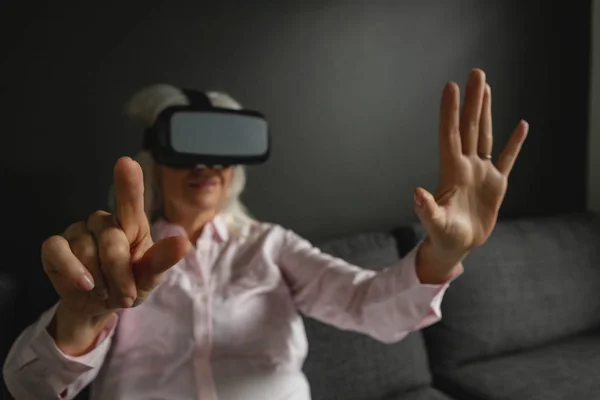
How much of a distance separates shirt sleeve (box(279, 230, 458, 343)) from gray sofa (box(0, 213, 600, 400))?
23 cm

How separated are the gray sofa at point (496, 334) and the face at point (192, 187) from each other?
38 cm

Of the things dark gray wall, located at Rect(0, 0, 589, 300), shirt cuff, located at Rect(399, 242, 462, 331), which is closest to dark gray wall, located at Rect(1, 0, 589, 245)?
dark gray wall, located at Rect(0, 0, 589, 300)

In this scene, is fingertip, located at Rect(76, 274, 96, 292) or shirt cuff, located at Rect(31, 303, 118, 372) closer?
fingertip, located at Rect(76, 274, 96, 292)

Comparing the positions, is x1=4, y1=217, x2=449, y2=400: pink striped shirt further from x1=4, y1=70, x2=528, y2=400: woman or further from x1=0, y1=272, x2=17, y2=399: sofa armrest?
x1=0, y1=272, x2=17, y2=399: sofa armrest

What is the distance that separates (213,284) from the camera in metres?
1.19

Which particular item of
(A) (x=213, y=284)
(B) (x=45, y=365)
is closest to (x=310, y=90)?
(A) (x=213, y=284)

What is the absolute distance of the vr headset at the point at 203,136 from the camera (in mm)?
1178

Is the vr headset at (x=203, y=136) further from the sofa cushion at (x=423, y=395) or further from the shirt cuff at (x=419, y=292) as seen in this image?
the sofa cushion at (x=423, y=395)

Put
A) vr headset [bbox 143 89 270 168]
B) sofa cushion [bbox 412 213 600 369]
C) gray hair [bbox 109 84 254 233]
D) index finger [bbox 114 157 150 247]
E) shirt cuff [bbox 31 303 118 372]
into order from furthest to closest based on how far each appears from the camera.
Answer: sofa cushion [bbox 412 213 600 369] → gray hair [bbox 109 84 254 233] → vr headset [bbox 143 89 270 168] → shirt cuff [bbox 31 303 118 372] → index finger [bbox 114 157 150 247]

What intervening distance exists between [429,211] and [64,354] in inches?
23.5

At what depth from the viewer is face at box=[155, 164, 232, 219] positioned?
124 centimetres

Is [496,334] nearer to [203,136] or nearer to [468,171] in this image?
[468,171]

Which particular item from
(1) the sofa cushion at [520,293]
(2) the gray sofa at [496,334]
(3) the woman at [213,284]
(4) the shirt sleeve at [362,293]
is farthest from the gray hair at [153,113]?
(1) the sofa cushion at [520,293]

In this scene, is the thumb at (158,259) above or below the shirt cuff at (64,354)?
above
